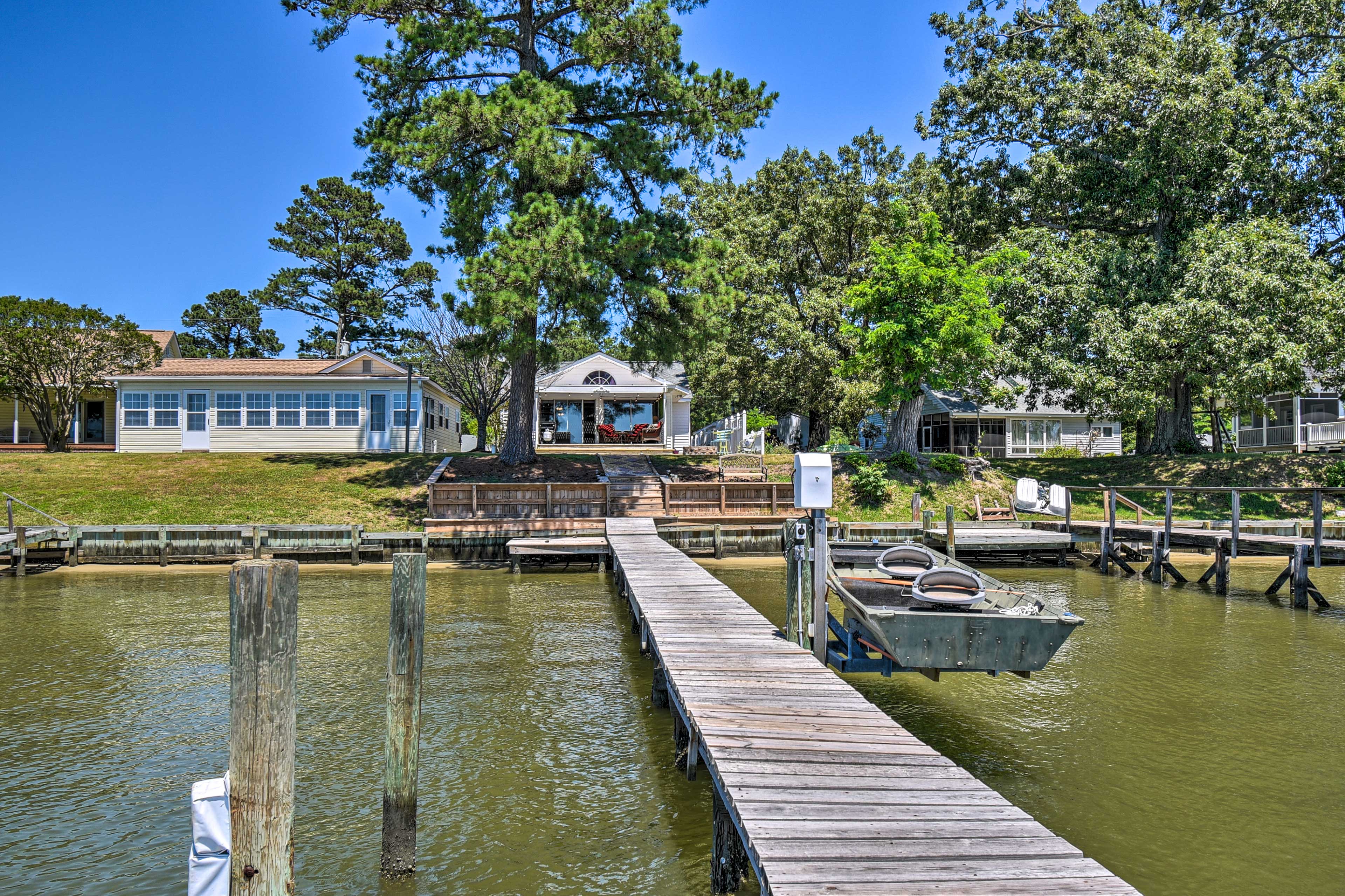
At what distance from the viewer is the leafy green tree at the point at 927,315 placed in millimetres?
26141

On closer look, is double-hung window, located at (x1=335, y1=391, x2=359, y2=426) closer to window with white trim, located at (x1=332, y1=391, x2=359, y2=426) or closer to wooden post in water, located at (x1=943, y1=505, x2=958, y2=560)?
window with white trim, located at (x1=332, y1=391, x2=359, y2=426)

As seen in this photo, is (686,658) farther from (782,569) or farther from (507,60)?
(507,60)

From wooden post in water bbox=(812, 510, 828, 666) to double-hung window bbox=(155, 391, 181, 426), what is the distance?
29.3 meters

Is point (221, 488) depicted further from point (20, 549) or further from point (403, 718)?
point (403, 718)

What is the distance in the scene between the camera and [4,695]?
880 cm

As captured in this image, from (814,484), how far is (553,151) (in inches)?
619

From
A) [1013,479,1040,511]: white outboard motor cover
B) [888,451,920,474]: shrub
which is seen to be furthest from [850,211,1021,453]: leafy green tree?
[1013,479,1040,511]: white outboard motor cover

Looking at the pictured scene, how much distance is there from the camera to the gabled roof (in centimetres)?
3652

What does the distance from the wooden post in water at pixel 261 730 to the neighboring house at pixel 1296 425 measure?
115 ft

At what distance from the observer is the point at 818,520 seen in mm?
8219

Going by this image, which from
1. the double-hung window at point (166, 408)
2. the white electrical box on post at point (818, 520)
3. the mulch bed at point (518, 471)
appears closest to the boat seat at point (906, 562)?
the white electrical box on post at point (818, 520)

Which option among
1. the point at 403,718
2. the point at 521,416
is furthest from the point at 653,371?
the point at 403,718

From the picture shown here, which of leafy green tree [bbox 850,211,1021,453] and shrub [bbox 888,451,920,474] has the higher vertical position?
leafy green tree [bbox 850,211,1021,453]

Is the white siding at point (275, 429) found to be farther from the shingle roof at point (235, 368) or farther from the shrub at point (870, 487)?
the shrub at point (870, 487)
